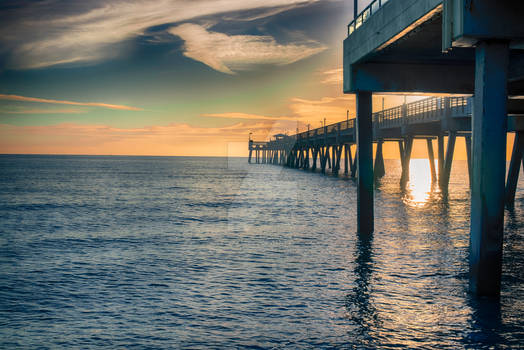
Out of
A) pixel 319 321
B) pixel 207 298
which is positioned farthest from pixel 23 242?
pixel 319 321

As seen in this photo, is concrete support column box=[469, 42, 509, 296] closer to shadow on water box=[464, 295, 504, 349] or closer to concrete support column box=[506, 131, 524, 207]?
shadow on water box=[464, 295, 504, 349]

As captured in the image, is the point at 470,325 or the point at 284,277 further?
the point at 284,277

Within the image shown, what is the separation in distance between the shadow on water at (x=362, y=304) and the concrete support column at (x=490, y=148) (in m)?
2.75

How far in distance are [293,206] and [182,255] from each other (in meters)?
18.3

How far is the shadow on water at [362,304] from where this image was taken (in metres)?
9.41

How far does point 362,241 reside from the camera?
1942 centimetres

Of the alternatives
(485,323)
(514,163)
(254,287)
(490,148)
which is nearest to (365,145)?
(254,287)

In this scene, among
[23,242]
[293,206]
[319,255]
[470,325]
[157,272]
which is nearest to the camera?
[470,325]

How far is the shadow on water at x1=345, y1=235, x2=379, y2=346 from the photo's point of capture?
9.41 metres

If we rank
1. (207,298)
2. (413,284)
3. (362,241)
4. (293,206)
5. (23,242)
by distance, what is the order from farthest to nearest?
(293,206) → (23,242) → (362,241) → (413,284) → (207,298)

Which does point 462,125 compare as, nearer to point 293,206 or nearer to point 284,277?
point 293,206

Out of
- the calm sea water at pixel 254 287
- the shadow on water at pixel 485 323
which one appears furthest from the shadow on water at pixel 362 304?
the shadow on water at pixel 485 323

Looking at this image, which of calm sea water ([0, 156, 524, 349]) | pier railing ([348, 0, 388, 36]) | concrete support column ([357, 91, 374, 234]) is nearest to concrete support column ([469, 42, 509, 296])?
calm sea water ([0, 156, 524, 349])

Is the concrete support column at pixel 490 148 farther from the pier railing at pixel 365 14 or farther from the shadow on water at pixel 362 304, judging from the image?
the pier railing at pixel 365 14
